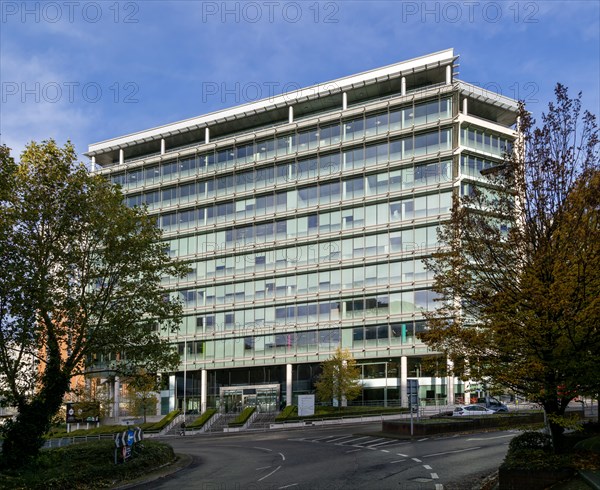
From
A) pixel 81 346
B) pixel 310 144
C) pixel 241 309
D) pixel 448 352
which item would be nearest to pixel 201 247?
pixel 241 309

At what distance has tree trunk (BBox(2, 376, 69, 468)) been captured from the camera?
76.0 ft

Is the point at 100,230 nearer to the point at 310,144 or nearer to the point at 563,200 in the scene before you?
the point at 563,200

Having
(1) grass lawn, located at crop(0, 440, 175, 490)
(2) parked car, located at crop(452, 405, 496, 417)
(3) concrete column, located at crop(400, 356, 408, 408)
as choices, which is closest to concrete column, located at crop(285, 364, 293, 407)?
(3) concrete column, located at crop(400, 356, 408, 408)

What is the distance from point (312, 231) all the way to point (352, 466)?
165 feet

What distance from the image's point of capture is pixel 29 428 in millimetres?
23406

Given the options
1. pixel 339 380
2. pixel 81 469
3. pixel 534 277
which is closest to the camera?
pixel 534 277

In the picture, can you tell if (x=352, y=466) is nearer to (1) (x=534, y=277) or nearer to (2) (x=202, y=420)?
(1) (x=534, y=277)

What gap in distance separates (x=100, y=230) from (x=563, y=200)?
16.9 m

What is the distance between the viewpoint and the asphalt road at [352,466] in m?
20.6

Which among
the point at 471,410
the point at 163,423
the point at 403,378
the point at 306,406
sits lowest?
the point at 163,423

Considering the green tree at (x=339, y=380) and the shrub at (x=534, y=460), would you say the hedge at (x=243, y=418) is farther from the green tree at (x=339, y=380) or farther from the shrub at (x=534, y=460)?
the shrub at (x=534, y=460)

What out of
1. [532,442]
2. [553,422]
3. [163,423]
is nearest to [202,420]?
[163,423]

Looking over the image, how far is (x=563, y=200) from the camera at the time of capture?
689 inches

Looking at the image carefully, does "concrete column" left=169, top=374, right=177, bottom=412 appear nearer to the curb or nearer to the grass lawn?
the curb
